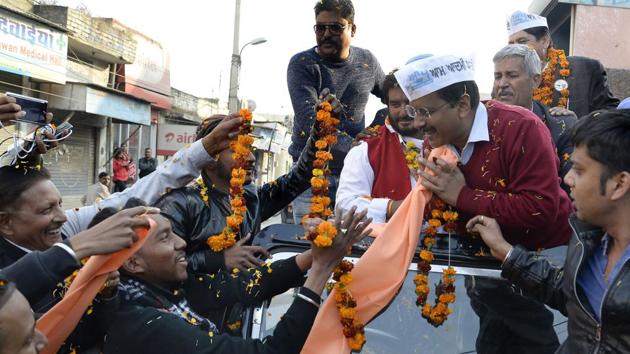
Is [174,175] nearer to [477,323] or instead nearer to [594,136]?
[477,323]

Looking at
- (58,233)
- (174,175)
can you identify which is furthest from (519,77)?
(58,233)

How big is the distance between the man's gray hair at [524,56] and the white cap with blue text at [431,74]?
3.80ft

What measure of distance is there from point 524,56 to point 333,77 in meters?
1.21

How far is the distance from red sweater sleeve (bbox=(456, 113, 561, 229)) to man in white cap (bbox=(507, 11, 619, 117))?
2238 millimetres

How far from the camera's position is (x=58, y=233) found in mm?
2836


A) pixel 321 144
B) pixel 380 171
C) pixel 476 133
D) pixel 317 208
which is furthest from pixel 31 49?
pixel 476 133

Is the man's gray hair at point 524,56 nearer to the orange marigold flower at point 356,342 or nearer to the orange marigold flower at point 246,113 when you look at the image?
the orange marigold flower at point 246,113

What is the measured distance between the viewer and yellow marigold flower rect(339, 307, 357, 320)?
2461mm

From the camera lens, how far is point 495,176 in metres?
2.74

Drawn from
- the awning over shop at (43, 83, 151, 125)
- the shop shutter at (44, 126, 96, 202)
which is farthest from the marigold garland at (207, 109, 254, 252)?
the shop shutter at (44, 126, 96, 202)

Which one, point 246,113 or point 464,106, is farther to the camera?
point 246,113

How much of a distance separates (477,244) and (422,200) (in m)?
0.46

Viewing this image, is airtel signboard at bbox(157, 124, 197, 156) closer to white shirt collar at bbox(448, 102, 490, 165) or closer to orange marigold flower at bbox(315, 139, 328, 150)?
orange marigold flower at bbox(315, 139, 328, 150)

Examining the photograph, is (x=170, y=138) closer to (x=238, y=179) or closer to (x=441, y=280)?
(x=238, y=179)
